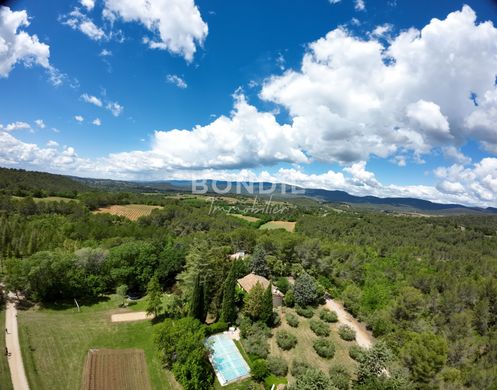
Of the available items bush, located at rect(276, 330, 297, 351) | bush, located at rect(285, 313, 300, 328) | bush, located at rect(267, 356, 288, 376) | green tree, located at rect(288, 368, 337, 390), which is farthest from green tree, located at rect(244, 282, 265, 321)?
green tree, located at rect(288, 368, 337, 390)

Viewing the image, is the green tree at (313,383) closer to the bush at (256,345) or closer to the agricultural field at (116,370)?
the bush at (256,345)

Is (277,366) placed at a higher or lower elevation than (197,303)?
lower

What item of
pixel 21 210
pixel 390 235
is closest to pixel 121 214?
pixel 21 210

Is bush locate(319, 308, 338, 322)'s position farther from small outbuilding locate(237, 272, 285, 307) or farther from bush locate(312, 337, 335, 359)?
small outbuilding locate(237, 272, 285, 307)

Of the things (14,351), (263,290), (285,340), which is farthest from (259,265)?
(14,351)

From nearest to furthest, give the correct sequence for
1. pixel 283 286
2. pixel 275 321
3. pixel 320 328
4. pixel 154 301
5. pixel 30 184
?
pixel 320 328
pixel 154 301
pixel 275 321
pixel 283 286
pixel 30 184

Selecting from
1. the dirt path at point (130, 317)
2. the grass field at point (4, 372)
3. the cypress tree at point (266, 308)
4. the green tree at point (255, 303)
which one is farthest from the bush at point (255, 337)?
the grass field at point (4, 372)

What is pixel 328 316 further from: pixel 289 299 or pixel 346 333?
pixel 289 299
